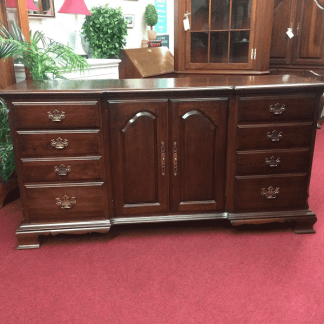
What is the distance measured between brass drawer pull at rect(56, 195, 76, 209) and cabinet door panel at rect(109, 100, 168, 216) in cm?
24

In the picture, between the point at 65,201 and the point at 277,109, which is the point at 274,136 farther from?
the point at 65,201

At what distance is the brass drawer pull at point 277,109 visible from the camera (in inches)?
73.4

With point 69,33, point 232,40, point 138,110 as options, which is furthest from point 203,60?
point 138,110

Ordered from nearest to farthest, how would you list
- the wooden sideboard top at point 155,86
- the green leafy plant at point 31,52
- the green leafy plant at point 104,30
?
→ the wooden sideboard top at point 155,86 → the green leafy plant at point 31,52 → the green leafy plant at point 104,30

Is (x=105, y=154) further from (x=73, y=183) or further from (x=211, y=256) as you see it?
(x=211, y=256)

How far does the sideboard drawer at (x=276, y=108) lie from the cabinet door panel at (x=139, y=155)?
1.43ft

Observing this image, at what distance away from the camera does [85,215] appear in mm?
1980

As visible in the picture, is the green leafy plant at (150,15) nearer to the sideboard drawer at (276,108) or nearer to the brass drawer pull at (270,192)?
the sideboard drawer at (276,108)

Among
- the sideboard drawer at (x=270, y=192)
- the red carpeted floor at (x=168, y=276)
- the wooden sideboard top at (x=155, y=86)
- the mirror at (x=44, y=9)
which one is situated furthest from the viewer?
the mirror at (x=44, y=9)

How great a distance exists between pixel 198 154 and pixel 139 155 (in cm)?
34

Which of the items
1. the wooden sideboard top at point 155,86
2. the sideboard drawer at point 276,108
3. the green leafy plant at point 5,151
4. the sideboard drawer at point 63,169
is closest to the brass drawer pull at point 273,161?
the sideboard drawer at point 276,108

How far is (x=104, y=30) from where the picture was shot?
3.28 metres

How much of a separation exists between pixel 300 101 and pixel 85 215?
4.45ft

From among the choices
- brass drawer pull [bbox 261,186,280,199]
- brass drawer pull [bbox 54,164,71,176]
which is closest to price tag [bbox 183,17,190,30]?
brass drawer pull [bbox 261,186,280,199]
